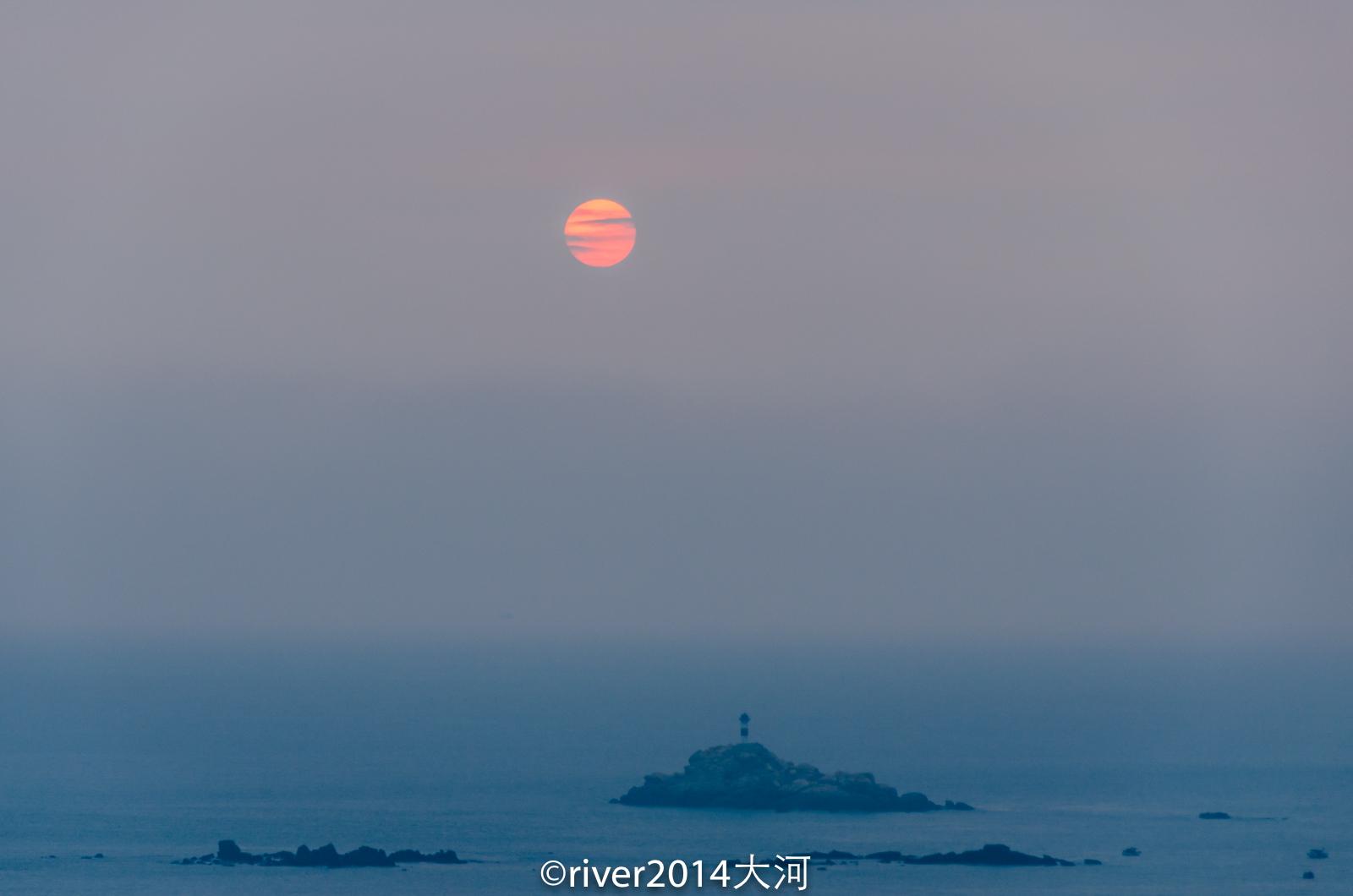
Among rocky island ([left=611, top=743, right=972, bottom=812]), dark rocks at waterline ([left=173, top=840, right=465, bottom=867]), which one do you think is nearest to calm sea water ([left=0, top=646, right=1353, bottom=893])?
rocky island ([left=611, top=743, right=972, bottom=812])

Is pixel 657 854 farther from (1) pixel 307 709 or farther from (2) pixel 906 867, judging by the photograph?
(1) pixel 307 709

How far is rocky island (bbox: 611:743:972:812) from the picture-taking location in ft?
284

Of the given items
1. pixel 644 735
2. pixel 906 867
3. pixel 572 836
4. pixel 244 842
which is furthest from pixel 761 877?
pixel 644 735

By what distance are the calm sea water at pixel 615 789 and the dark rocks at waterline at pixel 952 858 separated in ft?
3.75

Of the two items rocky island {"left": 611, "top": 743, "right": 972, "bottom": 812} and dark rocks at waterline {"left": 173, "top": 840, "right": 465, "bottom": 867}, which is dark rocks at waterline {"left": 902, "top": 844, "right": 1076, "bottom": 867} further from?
dark rocks at waterline {"left": 173, "top": 840, "right": 465, "bottom": 867}

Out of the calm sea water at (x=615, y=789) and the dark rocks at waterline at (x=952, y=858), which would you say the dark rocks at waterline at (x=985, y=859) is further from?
the calm sea water at (x=615, y=789)

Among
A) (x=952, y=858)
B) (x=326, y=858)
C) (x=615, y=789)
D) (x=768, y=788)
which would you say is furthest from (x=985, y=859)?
(x=615, y=789)

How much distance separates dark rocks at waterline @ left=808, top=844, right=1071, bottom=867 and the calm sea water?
1.14 metres

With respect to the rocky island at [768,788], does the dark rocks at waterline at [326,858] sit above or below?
below

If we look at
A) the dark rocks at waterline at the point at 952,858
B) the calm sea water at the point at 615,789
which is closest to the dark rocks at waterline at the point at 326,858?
the calm sea water at the point at 615,789

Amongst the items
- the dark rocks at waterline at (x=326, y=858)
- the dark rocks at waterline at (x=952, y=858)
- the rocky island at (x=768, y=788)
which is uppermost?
the rocky island at (x=768, y=788)

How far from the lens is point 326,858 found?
7250cm

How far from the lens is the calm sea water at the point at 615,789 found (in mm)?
75625

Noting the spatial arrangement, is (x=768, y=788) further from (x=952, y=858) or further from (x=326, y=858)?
(x=326, y=858)
